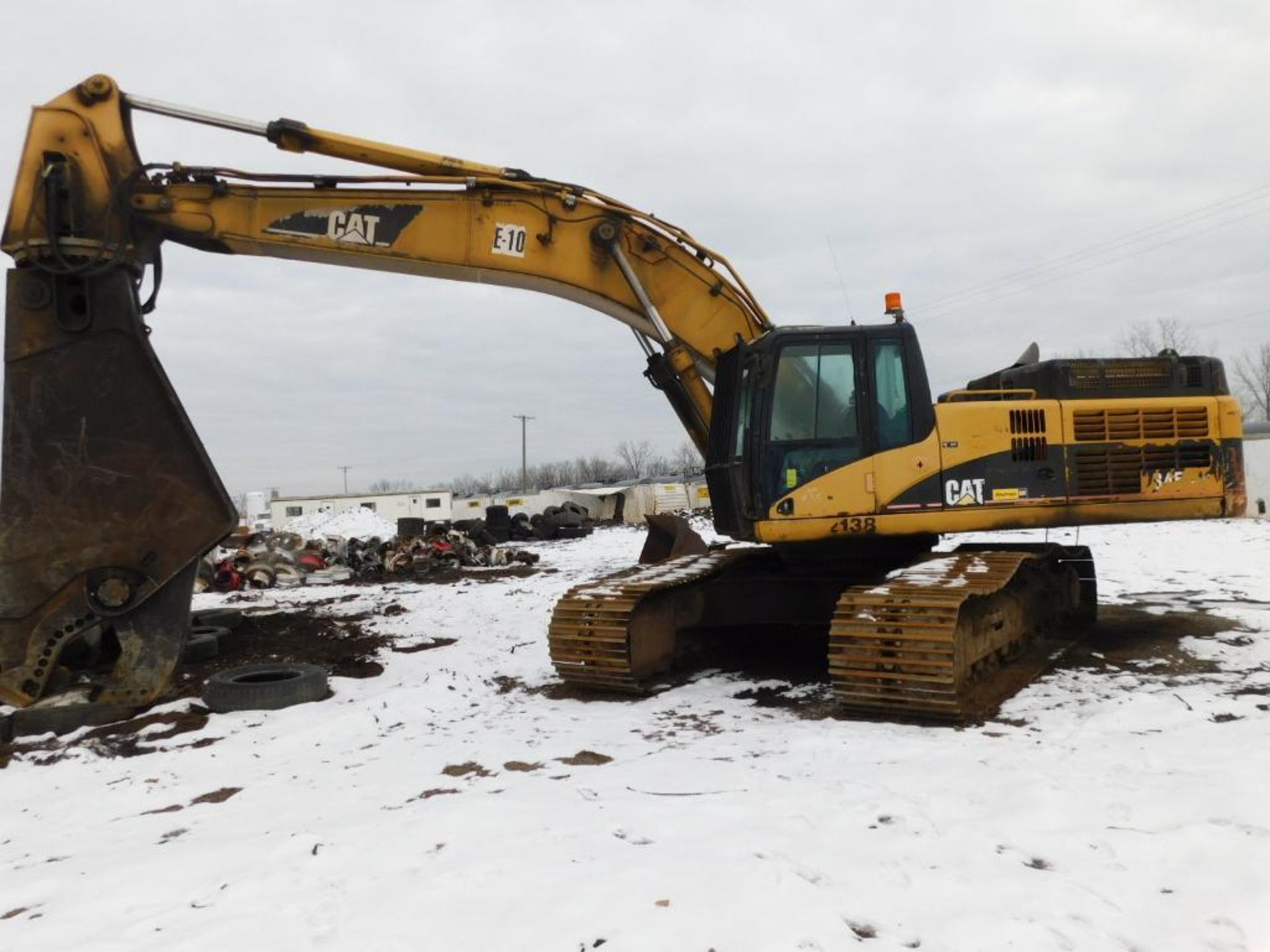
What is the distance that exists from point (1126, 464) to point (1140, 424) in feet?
1.23

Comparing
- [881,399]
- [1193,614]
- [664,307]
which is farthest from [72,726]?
[1193,614]

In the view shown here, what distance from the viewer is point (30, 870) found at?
3957 mm

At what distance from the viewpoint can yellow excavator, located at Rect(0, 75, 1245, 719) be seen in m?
6.49

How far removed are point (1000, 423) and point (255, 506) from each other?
50350mm

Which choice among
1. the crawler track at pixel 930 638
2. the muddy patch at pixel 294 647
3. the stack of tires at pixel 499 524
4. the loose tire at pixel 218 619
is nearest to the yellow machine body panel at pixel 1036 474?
the crawler track at pixel 930 638

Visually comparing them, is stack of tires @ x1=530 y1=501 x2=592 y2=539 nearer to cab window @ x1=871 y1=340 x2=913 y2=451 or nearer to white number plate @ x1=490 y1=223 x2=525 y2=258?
white number plate @ x1=490 y1=223 x2=525 y2=258

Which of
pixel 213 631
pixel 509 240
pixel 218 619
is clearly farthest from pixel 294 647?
pixel 509 240

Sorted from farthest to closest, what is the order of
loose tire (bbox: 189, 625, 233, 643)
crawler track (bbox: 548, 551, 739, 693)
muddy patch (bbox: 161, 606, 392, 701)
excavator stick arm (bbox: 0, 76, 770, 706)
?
loose tire (bbox: 189, 625, 233, 643) → muddy patch (bbox: 161, 606, 392, 701) → crawler track (bbox: 548, 551, 739, 693) → excavator stick arm (bbox: 0, 76, 770, 706)

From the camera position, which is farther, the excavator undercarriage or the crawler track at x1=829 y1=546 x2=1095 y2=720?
the excavator undercarriage

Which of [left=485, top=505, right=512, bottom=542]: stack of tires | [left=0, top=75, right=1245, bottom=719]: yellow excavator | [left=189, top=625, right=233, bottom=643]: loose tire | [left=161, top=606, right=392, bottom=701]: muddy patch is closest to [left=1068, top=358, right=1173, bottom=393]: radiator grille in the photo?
[left=0, top=75, right=1245, bottom=719]: yellow excavator

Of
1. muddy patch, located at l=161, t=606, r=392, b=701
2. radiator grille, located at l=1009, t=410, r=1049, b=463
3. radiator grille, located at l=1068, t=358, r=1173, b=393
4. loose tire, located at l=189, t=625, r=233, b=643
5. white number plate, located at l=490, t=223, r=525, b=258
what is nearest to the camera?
radiator grille, located at l=1009, t=410, r=1049, b=463

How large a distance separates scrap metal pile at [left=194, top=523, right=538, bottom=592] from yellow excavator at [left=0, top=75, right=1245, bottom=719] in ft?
31.1

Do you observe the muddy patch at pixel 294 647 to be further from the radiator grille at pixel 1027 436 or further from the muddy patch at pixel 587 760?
the radiator grille at pixel 1027 436

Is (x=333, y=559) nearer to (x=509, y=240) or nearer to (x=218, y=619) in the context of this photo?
(x=218, y=619)
